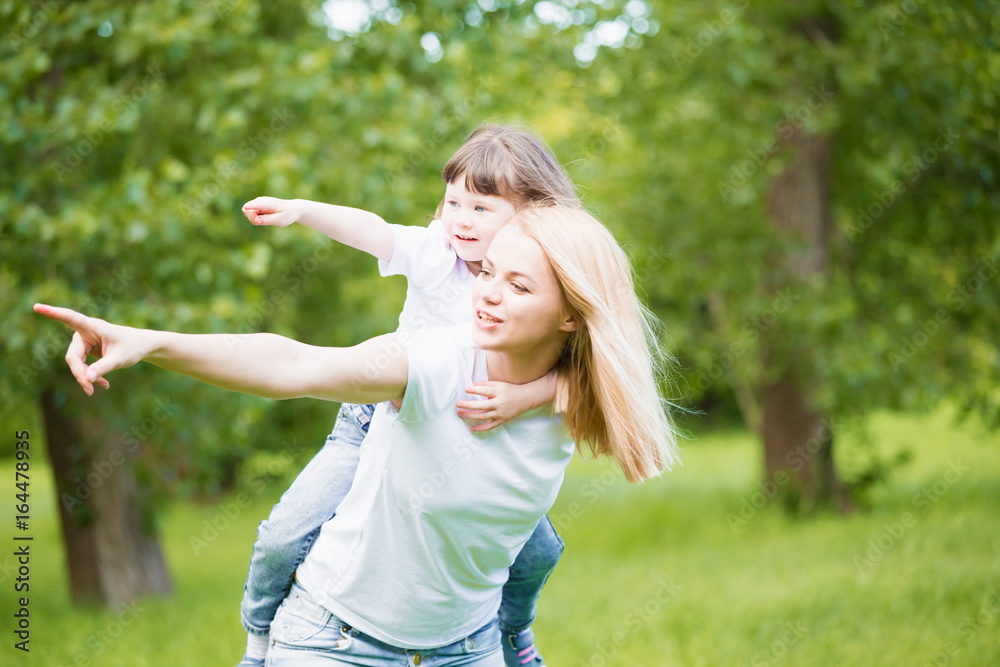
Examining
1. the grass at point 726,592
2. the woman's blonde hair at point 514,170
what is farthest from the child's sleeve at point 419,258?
the grass at point 726,592

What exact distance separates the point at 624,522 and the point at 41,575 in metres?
5.55

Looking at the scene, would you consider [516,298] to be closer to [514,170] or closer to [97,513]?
[514,170]

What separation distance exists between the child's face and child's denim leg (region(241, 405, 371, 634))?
0.54 metres

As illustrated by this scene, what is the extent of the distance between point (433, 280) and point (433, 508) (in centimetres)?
86

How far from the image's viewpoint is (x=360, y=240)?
2.58 meters

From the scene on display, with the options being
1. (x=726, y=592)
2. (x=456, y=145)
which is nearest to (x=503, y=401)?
(x=456, y=145)

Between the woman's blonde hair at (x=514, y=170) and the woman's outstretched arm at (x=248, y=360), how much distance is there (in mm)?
857

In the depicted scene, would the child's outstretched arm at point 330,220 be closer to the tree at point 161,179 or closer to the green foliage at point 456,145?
the green foliage at point 456,145

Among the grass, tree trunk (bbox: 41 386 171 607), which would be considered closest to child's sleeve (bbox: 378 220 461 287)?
the grass

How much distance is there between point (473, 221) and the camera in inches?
105

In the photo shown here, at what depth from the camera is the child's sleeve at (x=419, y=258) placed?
2672 millimetres

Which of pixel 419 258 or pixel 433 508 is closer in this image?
pixel 433 508

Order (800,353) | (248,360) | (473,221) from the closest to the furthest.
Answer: (248,360) < (473,221) < (800,353)

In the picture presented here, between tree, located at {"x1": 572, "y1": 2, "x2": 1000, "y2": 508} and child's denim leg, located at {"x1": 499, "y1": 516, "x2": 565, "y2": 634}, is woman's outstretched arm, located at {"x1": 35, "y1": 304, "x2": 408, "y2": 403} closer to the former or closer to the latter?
child's denim leg, located at {"x1": 499, "y1": 516, "x2": 565, "y2": 634}
